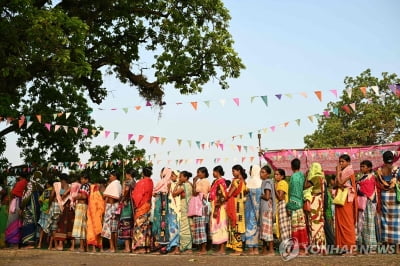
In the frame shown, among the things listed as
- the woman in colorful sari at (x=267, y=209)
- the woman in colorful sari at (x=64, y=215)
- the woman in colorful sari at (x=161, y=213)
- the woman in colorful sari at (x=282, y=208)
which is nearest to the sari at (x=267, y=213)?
the woman in colorful sari at (x=267, y=209)

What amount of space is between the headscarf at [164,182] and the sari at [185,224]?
354 mm

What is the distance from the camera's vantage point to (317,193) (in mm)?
8711

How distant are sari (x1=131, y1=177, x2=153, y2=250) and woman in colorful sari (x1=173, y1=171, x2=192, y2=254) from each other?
0.58 meters

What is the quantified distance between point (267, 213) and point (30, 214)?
5.81 m

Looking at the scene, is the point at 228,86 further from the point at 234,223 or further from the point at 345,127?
the point at 345,127

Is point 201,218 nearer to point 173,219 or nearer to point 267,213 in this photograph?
point 173,219

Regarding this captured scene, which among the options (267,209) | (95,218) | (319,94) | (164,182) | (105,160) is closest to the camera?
(267,209)

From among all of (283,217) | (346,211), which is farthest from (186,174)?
(346,211)

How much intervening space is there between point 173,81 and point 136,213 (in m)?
6.20

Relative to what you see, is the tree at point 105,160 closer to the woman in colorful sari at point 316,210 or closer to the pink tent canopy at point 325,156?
the pink tent canopy at point 325,156

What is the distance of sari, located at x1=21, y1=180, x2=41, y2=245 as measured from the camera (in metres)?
11.2

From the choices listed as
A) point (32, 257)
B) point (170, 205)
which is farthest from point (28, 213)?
point (170, 205)

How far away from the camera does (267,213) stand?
29.5 ft

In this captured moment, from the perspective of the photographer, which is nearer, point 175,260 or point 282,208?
point 175,260
